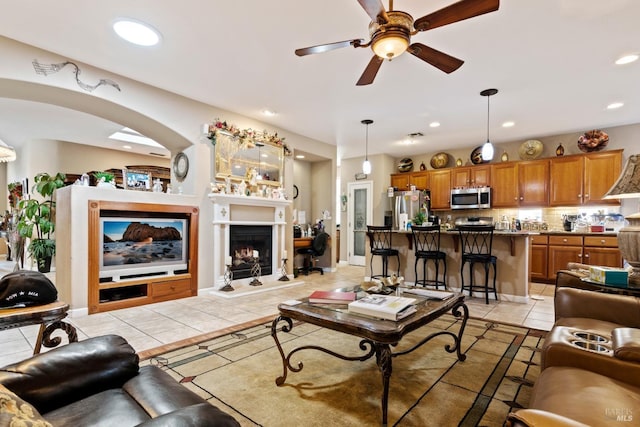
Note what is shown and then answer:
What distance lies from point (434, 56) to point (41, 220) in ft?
23.7

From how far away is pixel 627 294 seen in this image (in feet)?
6.77

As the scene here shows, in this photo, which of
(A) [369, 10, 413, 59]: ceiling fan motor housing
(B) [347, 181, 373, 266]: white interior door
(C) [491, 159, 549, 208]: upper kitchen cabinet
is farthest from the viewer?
(B) [347, 181, 373, 266]: white interior door

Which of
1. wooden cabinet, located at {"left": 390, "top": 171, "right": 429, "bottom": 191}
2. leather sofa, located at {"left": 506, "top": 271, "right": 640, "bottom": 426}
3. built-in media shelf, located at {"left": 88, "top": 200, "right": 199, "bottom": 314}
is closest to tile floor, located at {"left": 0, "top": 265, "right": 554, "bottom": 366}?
built-in media shelf, located at {"left": 88, "top": 200, "right": 199, "bottom": 314}

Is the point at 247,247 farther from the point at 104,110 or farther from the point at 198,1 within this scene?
the point at 198,1

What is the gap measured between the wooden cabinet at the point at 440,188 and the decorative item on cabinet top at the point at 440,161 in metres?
0.17

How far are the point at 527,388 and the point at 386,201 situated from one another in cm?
583

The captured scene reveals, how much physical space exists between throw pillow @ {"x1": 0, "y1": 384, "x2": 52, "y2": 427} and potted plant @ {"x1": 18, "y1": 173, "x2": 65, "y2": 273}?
259 inches

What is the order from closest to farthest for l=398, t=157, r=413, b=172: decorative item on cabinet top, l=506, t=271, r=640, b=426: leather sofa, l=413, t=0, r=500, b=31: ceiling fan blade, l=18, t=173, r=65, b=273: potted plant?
1. l=506, t=271, r=640, b=426: leather sofa
2. l=413, t=0, r=500, b=31: ceiling fan blade
3. l=18, t=173, r=65, b=273: potted plant
4. l=398, t=157, r=413, b=172: decorative item on cabinet top

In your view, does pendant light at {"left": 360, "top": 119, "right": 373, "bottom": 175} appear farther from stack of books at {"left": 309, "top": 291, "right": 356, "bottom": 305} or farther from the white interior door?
stack of books at {"left": 309, "top": 291, "right": 356, "bottom": 305}

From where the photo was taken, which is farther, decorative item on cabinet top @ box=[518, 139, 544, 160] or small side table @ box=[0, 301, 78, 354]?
decorative item on cabinet top @ box=[518, 139, 544, 160]

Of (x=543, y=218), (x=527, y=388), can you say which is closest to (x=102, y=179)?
(x=527, y=388)

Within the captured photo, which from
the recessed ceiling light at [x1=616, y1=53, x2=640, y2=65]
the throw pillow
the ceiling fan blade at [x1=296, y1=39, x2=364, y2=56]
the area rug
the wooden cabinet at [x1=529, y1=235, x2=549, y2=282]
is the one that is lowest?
the area rug

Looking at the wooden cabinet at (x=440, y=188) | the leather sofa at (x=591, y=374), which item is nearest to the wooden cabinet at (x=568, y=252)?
the wooden cabinet at (x=440, y=188)

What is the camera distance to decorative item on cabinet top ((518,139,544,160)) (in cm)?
599
